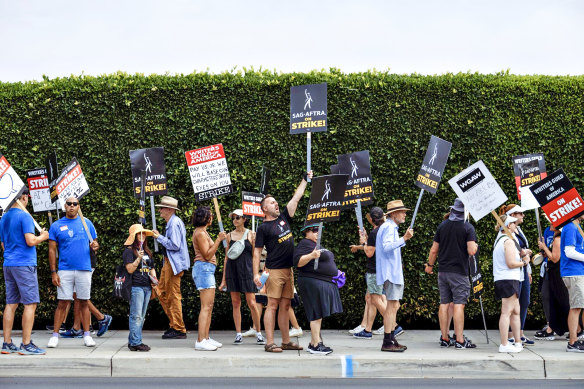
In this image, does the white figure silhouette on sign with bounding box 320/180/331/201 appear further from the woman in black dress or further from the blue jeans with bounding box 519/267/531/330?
the blue jeans with bounding box 519/267/531/330

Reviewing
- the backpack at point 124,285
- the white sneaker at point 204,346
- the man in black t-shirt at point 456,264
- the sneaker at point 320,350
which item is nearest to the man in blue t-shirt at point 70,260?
the backpack at point 124,285

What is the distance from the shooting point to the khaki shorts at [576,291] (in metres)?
9.33

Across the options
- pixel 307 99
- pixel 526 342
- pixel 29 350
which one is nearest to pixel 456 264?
pixel 526 342

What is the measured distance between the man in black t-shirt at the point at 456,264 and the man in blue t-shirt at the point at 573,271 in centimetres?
126

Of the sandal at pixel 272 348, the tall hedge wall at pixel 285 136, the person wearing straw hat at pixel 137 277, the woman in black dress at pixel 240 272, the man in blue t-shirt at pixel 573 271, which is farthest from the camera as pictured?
the tall hedge wall at pixel 285 136

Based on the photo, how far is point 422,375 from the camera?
334 inches

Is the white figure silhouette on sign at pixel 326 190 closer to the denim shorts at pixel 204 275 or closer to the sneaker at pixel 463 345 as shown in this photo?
the denim shorts at pixel 204 275

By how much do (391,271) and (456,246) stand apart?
0.97 meters

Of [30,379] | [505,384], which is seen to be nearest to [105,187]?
[30,379]

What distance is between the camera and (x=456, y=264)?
9398 mm

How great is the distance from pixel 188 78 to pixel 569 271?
650 cm

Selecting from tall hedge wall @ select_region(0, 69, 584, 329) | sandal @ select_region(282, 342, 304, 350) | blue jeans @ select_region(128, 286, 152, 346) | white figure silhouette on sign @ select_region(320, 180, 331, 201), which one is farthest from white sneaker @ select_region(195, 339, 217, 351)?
white figure silhouette on sign @ select_region(320, 180, 331, 201)

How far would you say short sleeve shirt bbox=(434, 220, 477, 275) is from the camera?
9383mm

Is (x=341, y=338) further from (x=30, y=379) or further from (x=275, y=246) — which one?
(x=30, y=379)
